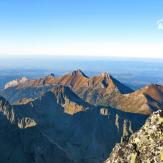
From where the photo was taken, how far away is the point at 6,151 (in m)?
158

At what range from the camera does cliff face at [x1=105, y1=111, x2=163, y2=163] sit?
20547 mm

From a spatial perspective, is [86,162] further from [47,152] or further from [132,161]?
[132,161]

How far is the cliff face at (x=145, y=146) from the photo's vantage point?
20.5 meters

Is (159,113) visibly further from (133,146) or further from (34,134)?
(34,134)

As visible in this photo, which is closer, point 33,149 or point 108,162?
point 108,162

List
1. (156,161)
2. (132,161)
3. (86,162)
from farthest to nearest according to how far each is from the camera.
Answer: (86,162) < (132,161) < (156,161)

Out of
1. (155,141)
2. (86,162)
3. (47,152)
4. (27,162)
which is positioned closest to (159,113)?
(155,141)

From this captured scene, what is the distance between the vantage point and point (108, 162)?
23.3 m

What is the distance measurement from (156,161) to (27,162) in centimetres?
14280

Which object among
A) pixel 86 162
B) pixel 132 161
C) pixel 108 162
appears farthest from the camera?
pixel 86 162

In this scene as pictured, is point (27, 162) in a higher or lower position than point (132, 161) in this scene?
lower

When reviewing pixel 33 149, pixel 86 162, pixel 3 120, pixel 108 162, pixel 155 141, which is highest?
pixel 155 141

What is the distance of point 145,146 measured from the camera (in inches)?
842

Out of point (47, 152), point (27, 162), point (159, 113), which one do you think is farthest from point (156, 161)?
point (47, 152)
